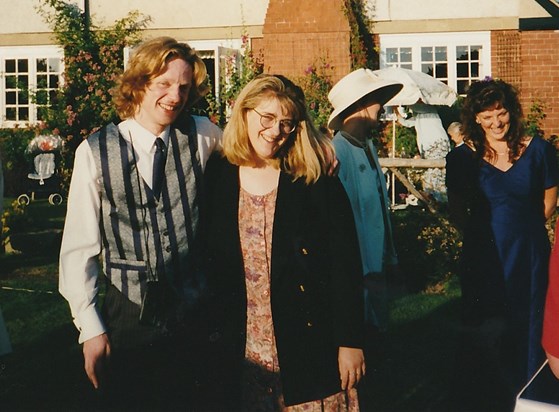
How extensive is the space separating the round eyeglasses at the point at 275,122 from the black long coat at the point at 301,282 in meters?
0.18

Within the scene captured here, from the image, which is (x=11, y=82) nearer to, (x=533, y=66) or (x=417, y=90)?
(x=417, y=90)

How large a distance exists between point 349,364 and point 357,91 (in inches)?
66.8

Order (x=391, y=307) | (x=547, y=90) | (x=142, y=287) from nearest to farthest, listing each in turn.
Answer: (x=142, y=287), (x=391, y=307), (x=547, y=90)

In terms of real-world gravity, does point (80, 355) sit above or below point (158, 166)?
below

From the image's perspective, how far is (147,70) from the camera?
2613mm

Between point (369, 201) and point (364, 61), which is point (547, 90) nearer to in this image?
point (364, 61)

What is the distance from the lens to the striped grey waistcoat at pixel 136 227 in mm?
2555

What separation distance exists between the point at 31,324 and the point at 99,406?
361cm

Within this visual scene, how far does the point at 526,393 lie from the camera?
5.82 feet

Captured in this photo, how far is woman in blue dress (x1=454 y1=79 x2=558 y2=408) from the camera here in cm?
384

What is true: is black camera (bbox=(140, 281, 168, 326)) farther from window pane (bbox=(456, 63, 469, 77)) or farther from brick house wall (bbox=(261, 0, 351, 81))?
window pane (bbox=(456, 63, 469, 77))

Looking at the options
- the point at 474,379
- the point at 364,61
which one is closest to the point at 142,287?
the point at 474,379

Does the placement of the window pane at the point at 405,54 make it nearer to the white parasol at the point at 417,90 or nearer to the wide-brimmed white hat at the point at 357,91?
the white parasol at the point at 417,90

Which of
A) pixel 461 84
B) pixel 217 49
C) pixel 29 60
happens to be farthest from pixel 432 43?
pixel 29 60
